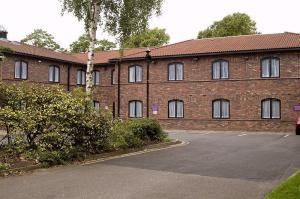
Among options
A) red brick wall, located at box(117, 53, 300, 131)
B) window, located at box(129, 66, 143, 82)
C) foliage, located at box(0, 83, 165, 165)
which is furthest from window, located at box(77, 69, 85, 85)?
foliage, located at box(0, 83, 165, 165)

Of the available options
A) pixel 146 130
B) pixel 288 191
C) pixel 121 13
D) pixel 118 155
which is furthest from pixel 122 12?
pixel 288 191

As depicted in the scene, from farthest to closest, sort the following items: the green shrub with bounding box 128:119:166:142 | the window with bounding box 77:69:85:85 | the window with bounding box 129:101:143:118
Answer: the window with bounding box 77:69:85:85 < the window with bounding box 129:101:143:118 < the green shrub with bounding box 128:119:166:142

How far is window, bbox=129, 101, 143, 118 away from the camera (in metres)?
36.5

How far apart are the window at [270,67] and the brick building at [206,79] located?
2.7 inches

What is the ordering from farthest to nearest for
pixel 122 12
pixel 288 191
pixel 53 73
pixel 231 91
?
pixel 53 73
pixel 231 91
pixel 122 12
pixel 288 191

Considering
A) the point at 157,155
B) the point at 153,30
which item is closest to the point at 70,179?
the point at 157,155

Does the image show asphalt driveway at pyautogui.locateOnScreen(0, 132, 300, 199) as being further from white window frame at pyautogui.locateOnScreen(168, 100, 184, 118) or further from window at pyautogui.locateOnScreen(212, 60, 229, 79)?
white window frame at pyautogui.locateOnScreen(168, 100, 184, 118)

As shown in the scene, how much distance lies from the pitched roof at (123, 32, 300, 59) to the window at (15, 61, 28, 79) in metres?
8.09

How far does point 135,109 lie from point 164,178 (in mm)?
25912

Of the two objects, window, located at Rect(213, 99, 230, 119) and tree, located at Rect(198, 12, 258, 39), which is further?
tree, located at Rect(198, 12, 258, 39)

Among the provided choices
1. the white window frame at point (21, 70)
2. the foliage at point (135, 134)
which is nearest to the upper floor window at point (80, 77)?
the white window frame at point (21, 70)

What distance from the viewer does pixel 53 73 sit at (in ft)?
122

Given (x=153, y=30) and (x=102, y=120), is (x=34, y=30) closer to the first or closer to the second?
(x=153, y=30)

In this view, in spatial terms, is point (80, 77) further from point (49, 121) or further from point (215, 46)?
point (49, 121)
